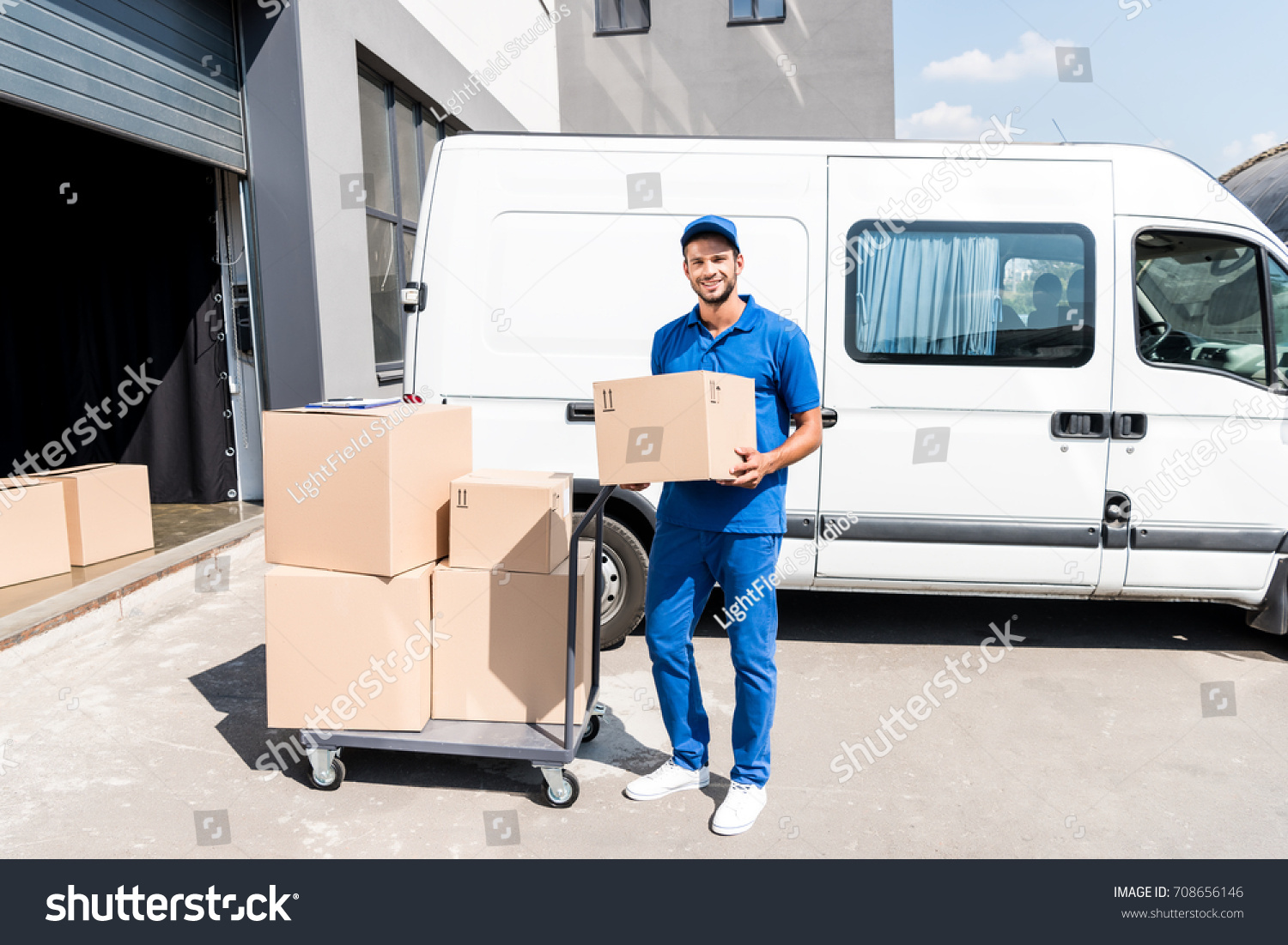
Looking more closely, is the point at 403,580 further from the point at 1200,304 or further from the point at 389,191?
the point at 389,191

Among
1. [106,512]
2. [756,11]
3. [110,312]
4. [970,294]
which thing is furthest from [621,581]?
[756,11]

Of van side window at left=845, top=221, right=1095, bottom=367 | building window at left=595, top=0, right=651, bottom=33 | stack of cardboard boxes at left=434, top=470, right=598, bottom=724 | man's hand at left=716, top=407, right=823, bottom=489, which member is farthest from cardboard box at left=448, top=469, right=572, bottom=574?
building window at left=595, top=0, right=651, bottom=33

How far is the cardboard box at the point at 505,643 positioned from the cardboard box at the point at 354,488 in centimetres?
22

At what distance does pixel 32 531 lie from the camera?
517 centimetres

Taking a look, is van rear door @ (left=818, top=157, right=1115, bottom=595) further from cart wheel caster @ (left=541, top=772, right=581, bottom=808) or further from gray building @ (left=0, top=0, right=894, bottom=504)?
gray building @ (left=0, top=0, right=894, bottom=504)

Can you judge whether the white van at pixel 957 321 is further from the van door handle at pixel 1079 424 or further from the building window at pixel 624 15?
the building window at pixel 624 15

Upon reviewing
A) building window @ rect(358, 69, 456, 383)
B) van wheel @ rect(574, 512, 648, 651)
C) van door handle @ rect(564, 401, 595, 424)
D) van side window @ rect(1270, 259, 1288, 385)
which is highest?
building window @ rect(358, 69, 456, 383)

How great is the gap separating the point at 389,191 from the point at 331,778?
686 cm

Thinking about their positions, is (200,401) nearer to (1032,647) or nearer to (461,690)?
A: (461,690)

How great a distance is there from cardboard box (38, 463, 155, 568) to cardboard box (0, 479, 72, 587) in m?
0.08

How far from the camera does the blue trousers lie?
2918 mm

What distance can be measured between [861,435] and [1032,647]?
5.04 ft

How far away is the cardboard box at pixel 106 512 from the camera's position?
216 inches

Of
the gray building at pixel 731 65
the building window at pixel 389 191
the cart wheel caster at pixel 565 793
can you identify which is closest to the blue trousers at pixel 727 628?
the cart wheel caster at pixel 565 793
